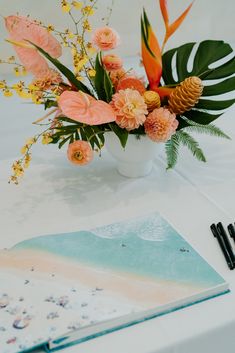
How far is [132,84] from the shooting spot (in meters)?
0.89

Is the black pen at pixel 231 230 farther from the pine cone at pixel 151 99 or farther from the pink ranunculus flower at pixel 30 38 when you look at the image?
the pink ranunculus flower at pixel 30 38

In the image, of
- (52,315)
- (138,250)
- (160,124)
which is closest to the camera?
(52,315)

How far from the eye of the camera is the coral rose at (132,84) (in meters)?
0.89

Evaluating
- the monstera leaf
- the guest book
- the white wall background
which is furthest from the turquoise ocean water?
the white wall background

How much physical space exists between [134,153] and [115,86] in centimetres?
13

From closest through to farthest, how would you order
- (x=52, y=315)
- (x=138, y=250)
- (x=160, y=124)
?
(x=52, y=315) → (x=138, y=250) → (x=160, y=124)

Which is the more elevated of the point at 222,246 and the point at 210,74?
the point at 210,74

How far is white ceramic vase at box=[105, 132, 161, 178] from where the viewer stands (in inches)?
36.6

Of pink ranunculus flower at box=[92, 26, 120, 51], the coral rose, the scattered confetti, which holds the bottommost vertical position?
the scattered confetti

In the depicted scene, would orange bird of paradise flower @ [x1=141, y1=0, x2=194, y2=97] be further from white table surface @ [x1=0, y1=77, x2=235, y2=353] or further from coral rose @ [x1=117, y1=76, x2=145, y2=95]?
white table surface @ [x1=0, y1=77, x2=235, y2=353]

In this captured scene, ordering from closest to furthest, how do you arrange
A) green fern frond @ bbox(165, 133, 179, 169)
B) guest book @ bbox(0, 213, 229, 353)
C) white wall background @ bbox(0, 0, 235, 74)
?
guest book @ bbox(0, 213, 229, 353) < green fern frond @ bbox(165, 133, 179, 169) < white wall background @ bbox(0, 0, 235, 74)

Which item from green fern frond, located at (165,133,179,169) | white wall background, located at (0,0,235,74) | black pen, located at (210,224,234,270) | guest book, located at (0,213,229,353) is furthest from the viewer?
white wall background, located at (0,0,235,74)

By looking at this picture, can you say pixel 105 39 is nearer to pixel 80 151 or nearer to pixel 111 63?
pixel 111 63

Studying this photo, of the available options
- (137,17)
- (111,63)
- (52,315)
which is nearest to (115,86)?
(111,63)
